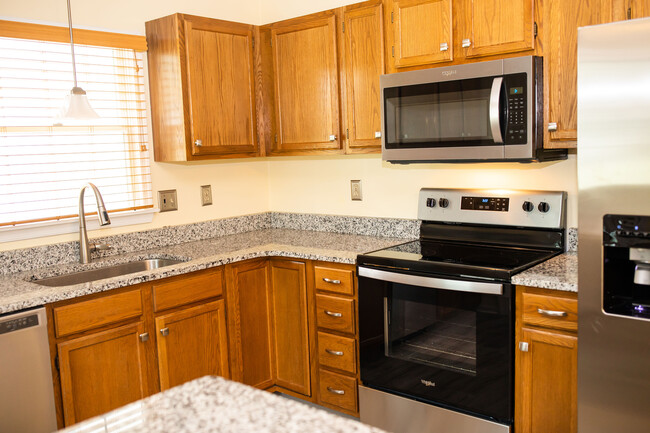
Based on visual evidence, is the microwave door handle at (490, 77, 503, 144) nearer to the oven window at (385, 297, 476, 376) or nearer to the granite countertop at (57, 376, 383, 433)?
the oven window at (385, 297, 476, 376)

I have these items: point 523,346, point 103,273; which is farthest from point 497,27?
point 103,273

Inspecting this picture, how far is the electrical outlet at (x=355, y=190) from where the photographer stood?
3527mm

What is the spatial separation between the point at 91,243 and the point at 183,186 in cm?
66

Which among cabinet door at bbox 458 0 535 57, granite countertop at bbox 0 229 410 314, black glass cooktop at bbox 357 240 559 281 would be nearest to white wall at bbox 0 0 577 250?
granite countertop at bbox 0 229 410 314

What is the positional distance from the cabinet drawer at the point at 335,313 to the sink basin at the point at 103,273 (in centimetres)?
75

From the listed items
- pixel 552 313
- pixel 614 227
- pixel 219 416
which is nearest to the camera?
pixel 219 416

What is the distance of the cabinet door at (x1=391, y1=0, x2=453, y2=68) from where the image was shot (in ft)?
8.84

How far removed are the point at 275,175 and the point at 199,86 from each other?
3.12 ft

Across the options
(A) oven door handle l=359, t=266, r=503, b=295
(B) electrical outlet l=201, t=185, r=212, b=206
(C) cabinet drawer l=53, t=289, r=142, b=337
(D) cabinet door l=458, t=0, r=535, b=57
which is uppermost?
(D) cabinet door l=458, t=0, r=535, b=57

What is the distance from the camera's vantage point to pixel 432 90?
8.96 ft

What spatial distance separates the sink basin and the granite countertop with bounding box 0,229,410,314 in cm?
2

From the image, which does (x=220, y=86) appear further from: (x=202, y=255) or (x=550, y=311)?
(x=550, y=311)

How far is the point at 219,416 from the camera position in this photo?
1.13 meters

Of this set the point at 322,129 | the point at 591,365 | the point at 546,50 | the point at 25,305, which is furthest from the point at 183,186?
the point at 591,365
